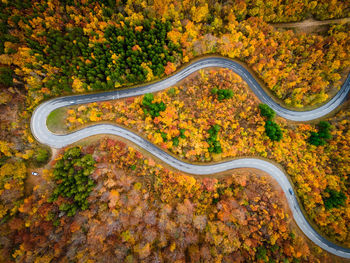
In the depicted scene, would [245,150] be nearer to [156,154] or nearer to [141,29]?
[156,154]

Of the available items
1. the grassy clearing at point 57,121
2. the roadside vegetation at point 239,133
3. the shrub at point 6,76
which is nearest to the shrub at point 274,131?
the roadside vegetation at point 239,133

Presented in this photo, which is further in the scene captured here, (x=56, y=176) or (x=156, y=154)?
(x=156, y=154)

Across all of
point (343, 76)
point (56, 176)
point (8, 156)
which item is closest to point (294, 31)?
point (343, 76)

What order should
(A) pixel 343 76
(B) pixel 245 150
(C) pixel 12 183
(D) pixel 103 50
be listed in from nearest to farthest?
(C) pixel 12 183
(D) pixel 103 50
(B) pixel 245 150
(A) pixel 343 76

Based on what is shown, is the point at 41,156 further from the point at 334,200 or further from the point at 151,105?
the point at 334,200

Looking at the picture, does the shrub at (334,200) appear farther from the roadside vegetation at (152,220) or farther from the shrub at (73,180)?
the shrub at (73,180)

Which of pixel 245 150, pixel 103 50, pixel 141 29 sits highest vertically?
pixel 141 29

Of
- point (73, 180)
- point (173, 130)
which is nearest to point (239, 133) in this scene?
point (173, 130)
